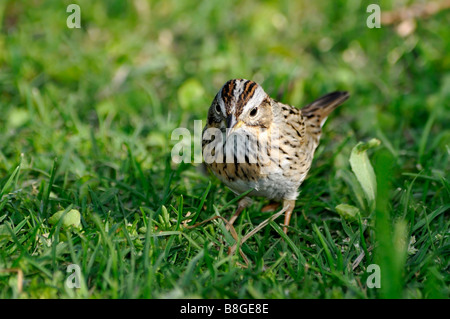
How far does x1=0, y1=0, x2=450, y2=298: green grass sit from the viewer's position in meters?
3.76

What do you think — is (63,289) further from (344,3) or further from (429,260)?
(344,3)

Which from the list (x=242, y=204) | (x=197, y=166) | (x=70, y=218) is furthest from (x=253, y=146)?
(x=70, y=218)

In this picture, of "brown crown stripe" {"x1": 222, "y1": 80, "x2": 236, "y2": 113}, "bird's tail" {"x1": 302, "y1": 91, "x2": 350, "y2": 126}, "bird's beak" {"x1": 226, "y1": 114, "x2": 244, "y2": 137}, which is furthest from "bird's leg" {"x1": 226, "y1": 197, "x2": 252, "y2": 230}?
"bird's tail" {"x1": 302, "y1": 91, "x2": 350, "y2": 126}

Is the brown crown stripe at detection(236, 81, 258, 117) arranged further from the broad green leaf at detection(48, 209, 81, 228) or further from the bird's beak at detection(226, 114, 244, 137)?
the broad green leaf at detection(48, 209, 81, 228)

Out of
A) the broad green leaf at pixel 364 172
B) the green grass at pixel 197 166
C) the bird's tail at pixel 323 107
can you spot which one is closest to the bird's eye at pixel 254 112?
the green grass at pixel 197 166

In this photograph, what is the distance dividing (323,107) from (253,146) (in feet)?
5.19

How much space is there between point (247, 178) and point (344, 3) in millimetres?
4553

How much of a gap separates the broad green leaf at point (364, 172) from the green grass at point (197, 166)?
10 cm

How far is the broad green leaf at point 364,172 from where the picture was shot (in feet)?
15.2

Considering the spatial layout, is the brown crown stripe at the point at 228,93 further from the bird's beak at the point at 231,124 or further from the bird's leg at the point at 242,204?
the bird's leg at the point at 242,204

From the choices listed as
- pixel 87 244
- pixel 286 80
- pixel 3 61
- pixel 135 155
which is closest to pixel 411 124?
pixel 286 80

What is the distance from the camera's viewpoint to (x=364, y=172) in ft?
15.3

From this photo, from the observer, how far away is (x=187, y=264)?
3996 mm

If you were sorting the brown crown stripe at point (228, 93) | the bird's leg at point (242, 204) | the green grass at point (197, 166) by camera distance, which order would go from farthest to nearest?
1. the bird's leg at point (242, 204)
2. the brown crown stripe at point (228, 93)
3. the green grass at point (197, 166)
